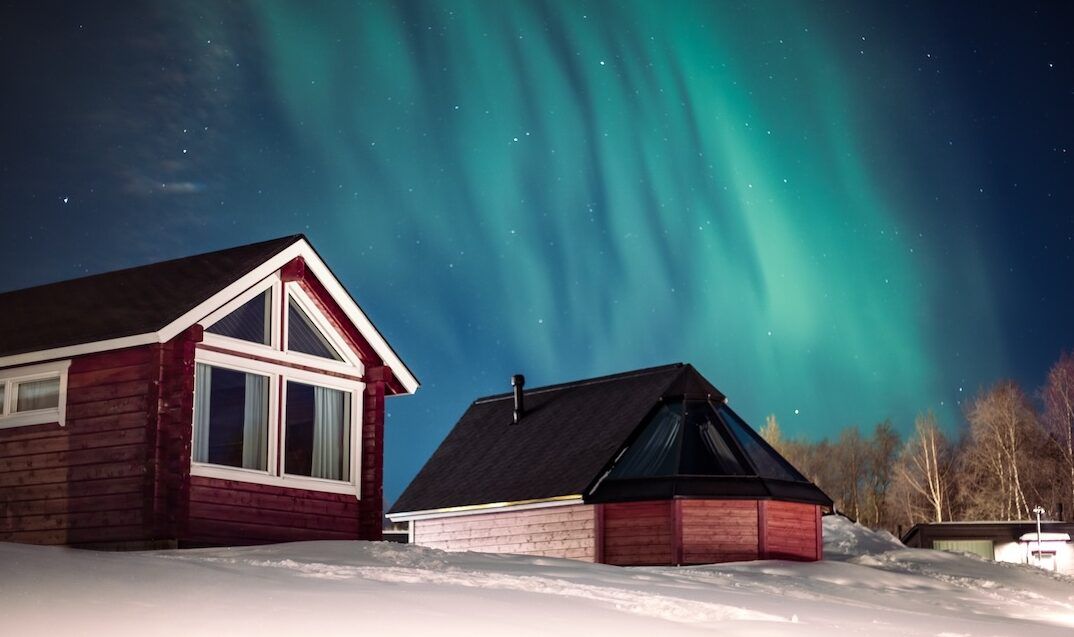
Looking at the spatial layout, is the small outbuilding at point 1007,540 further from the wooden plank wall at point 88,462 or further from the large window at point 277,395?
the wooden plank wall at point 88,462

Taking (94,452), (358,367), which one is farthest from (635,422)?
(94,452)

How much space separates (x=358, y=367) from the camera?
2402cm

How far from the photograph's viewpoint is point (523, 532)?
1399 inches

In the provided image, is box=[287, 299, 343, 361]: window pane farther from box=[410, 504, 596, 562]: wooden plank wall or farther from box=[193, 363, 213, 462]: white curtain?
box=[410, 504, 596, 562]: wooden plank wall

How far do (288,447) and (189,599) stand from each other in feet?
35.7

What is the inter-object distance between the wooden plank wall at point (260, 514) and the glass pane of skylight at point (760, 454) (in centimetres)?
1280

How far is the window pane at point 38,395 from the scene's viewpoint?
2172 cm

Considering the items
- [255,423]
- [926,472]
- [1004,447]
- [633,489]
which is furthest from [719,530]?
[926,472]

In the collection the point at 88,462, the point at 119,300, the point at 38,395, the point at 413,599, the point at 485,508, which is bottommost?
the point at 413,599

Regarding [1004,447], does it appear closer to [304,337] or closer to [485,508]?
[485,508]

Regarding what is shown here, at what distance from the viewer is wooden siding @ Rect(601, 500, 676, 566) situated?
31.9 metres

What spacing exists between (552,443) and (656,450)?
514cm

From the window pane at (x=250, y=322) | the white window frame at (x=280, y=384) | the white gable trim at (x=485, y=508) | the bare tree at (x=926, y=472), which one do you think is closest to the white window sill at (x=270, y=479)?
the white window frame at (x=280, y=384)

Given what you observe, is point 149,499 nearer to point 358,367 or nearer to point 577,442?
point 358,367
